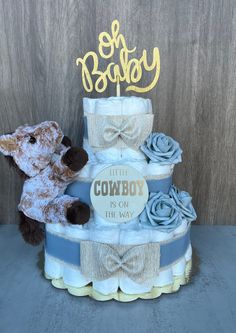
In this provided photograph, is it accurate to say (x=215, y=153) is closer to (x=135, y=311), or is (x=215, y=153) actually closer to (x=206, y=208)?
(x=206, y=208)

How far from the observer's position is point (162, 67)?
144 centimetres

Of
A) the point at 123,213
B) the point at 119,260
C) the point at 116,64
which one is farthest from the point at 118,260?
the point at 116,64

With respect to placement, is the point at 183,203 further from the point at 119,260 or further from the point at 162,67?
the point at 162,67

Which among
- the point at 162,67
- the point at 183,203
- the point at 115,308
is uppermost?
the point at 162,67

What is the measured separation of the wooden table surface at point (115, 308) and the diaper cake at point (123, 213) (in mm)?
43

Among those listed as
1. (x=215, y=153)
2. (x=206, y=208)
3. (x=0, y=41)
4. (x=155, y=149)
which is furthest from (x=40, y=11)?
(x=206, y=208)

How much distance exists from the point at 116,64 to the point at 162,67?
7.2 inches

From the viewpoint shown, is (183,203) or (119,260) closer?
(119,260)

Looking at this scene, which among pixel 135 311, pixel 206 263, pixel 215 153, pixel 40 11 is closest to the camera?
pixel 135 311

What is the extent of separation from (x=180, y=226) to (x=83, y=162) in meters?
0.33

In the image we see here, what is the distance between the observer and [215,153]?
154 centimetres

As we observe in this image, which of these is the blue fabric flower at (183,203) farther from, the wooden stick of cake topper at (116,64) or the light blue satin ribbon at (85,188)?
the wooden stick of cake topper at (116,64)

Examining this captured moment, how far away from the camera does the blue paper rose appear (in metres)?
0.98

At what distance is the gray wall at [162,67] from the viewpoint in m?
1.40
